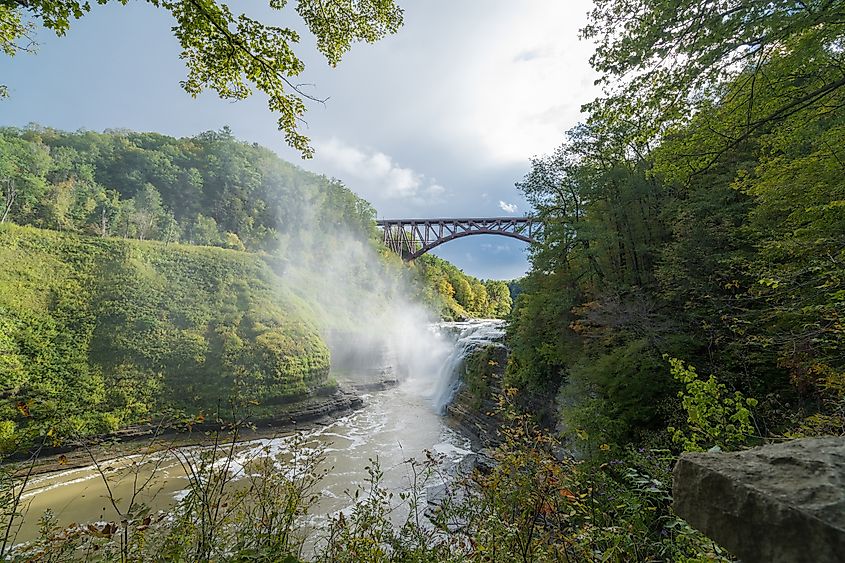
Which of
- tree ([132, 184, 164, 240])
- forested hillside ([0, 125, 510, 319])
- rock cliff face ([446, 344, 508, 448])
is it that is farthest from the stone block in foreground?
tree ([132, 184, 164, 240])

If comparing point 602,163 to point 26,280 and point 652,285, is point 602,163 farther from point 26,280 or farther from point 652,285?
point 26,280

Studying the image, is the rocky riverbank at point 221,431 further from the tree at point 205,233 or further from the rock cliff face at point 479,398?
the tree at point 205,233

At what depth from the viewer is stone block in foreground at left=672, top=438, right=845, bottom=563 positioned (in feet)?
2.69

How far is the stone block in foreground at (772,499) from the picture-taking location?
0.82 m

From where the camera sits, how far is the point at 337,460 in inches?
414

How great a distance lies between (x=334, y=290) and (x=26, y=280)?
18872 mm

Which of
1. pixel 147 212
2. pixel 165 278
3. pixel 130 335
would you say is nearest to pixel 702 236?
pixel 130 335

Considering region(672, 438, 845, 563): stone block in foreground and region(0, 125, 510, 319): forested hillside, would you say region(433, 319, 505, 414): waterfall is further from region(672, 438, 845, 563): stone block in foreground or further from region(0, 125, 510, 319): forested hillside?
region(0, 125, 510, 319): forested hillside

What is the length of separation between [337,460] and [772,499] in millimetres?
11265

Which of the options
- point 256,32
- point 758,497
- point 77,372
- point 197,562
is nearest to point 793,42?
point 758,497

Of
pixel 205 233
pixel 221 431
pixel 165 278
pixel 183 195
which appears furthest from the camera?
Answer: pixel 183 195

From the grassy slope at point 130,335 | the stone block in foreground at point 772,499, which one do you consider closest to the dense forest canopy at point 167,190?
the grassy slope at point 130,335

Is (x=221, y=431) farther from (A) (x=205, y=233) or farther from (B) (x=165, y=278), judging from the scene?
(A) (x=205, y=233)

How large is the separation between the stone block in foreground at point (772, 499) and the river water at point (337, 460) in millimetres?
2844
